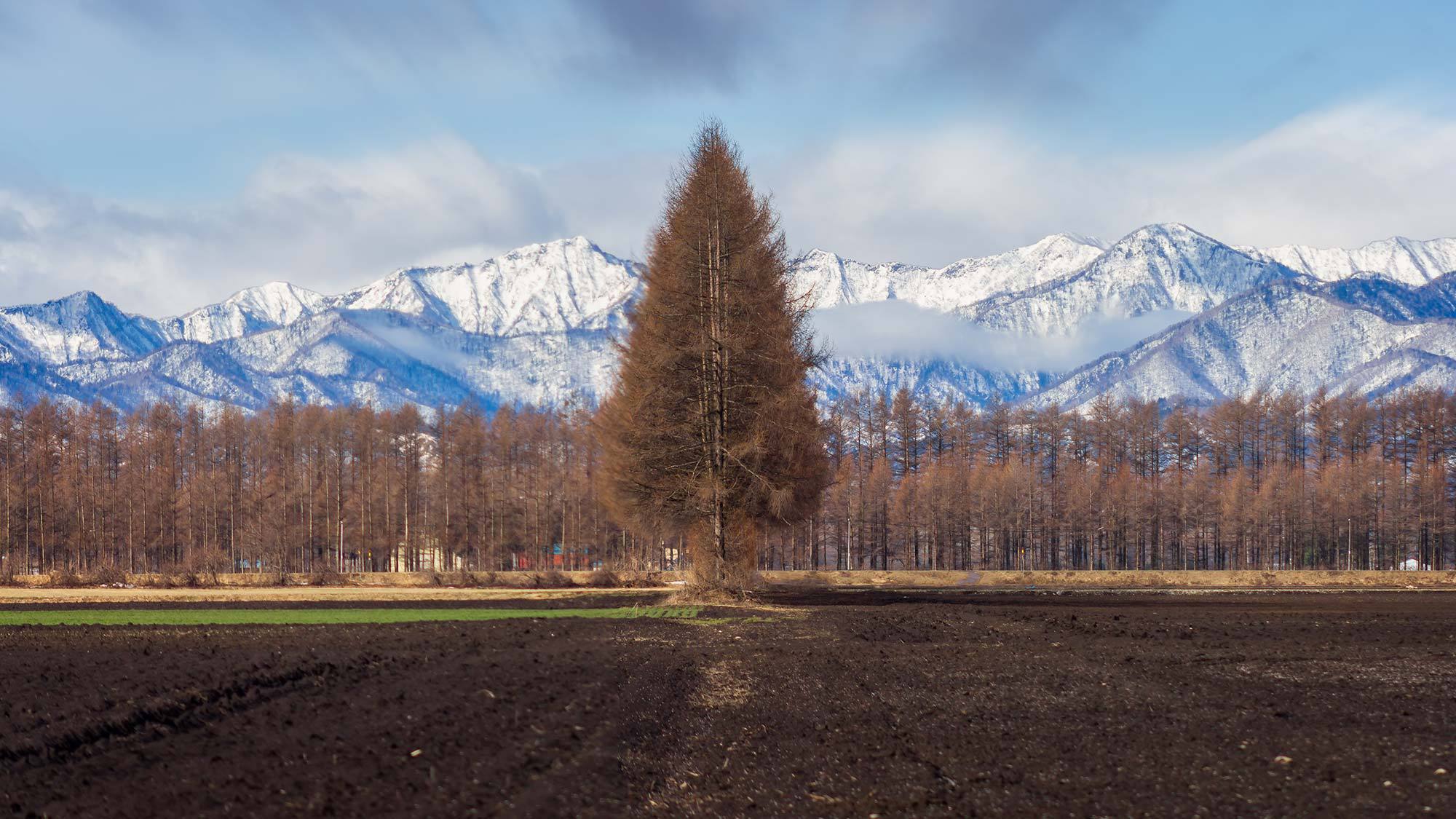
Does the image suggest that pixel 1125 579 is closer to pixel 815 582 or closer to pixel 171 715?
pixel 815 582

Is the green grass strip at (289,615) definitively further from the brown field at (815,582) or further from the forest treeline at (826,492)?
the forest treeline at (826,492)

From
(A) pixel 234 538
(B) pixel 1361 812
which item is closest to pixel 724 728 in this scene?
(B) pixel 1361 812

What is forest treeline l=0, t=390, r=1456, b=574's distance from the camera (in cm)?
9256

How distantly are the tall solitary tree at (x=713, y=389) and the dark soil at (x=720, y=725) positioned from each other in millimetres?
11108

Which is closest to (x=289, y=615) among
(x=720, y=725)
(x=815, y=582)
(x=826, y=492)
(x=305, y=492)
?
(x=720, y=725)

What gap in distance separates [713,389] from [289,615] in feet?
49.5

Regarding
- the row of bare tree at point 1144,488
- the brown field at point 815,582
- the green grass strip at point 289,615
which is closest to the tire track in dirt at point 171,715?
the green grass strip at point 289,615

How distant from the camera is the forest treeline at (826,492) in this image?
92.6 m

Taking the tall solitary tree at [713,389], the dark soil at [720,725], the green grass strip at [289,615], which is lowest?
the green grass strip at [289,615]

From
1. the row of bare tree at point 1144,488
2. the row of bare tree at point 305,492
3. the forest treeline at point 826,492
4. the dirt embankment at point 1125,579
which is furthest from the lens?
the row of bare tree at point 1144,488

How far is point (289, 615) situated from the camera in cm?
3291

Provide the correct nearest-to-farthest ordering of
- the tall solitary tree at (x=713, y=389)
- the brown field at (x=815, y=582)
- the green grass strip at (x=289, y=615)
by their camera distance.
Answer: the green grass strip at (x=289, y=615), the tall solitary tree at (x=713, y=389), the brown field at (x=815, y=582)

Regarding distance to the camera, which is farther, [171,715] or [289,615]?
[289,615]

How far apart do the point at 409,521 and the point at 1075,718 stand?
9216 centimetres
